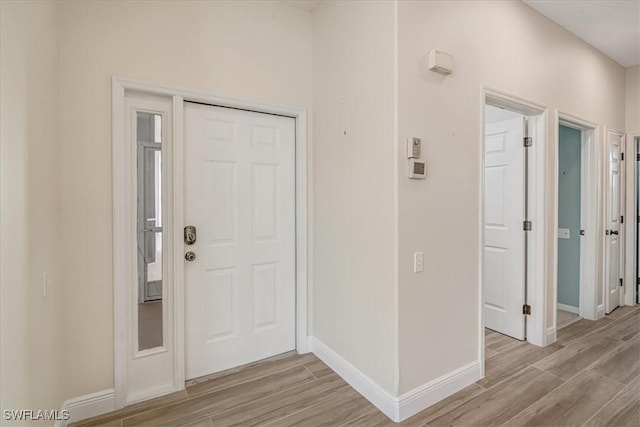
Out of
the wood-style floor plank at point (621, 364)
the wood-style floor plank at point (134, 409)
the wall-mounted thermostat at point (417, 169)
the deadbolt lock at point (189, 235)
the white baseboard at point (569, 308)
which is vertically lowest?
the wood-style floor plank at point (134, 409)

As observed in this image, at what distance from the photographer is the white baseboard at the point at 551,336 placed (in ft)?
9.43

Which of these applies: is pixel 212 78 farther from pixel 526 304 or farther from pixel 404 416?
pixel 526 304

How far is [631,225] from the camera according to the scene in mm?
3951

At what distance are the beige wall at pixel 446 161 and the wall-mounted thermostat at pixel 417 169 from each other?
5 centimetres

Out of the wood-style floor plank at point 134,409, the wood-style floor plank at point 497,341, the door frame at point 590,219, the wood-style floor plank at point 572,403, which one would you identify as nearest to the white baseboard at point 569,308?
the door frame at point 590,219

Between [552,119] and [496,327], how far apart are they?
2.07 m

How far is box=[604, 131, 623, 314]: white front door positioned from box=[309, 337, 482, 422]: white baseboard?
8.78 feet

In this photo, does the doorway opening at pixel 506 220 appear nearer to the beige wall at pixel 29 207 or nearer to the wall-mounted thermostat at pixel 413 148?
the wall-mounted thermostat at pixel 413 148

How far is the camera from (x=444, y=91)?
6.83ft

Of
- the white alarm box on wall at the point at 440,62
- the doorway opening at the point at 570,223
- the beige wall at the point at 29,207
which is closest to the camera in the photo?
the beige wall at the point at 29,207

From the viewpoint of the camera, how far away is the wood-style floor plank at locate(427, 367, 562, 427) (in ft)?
6.21

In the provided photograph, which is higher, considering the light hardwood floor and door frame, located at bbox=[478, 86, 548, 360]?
door frame, located at bbox=[478, 86, 548, 360]

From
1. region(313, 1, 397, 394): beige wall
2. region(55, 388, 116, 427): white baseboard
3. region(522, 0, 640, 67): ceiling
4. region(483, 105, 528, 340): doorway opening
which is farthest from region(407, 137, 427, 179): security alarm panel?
region(55, 388, 116, 427): white baseboard

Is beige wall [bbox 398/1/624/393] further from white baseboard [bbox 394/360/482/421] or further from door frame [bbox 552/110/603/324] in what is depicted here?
door frame [bbox 552/110/603/324]
